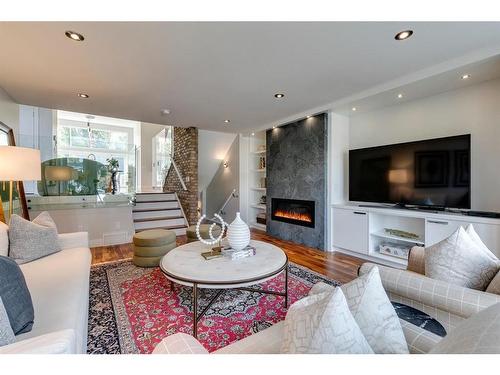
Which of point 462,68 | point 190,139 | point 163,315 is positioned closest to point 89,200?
point 190,139

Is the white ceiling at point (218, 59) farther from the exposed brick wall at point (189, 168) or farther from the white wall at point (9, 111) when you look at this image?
the exposed brick wall at point (189, 168)

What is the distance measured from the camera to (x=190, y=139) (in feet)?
17.1

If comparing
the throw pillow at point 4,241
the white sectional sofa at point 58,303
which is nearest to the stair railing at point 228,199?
the white sectional sofa at point 58,303

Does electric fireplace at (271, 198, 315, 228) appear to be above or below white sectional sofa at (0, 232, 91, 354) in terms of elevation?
above

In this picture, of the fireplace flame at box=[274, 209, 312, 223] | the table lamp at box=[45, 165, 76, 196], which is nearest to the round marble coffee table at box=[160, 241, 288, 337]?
the fireplace flame at box=[274, 209, 312, 223]

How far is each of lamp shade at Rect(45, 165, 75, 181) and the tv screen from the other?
4991 millimetres

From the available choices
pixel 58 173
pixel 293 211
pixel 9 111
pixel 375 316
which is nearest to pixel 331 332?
pixel 375 316

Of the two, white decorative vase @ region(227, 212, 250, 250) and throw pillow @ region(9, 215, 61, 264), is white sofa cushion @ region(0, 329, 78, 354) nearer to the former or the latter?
white decorative vase @ region(227, 212, 250, 250)

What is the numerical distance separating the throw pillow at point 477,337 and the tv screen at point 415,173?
8.71 ft

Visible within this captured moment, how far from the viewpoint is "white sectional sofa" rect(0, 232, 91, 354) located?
80 centimetres

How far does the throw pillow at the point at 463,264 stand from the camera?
1.20 m

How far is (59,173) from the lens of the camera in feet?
14.0

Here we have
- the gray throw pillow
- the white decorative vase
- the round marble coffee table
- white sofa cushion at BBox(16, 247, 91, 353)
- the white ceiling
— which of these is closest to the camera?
the gray throw pillow

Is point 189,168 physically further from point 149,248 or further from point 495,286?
point 495,286
